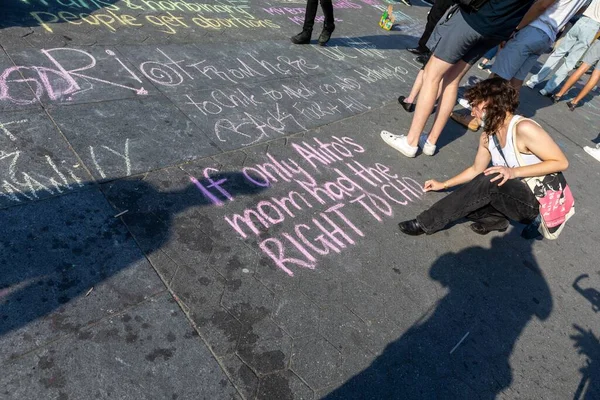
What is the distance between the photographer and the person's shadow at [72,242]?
185 cm

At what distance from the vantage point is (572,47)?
6641 millimetres

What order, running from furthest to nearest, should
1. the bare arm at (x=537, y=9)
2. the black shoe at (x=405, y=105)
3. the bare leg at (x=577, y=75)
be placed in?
the bare leg at (x=577, y=75)
the black shoe at (x=405, y=105)
the bare arm at (x=537, y=9)

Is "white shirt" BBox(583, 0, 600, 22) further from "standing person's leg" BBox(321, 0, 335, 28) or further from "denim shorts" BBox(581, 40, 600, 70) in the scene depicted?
"standing person's leg" BBox(321, 0, 335, 28)

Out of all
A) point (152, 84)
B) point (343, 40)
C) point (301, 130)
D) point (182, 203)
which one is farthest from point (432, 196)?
point (343, 40)

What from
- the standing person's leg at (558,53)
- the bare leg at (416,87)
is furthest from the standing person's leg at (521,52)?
the standing person's leg at (558,53)

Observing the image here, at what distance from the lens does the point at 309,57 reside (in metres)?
5.23

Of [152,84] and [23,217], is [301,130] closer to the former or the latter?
[152,84]

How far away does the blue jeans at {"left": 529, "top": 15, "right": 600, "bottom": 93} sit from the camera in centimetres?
630

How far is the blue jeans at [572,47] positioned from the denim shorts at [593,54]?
0.07 m

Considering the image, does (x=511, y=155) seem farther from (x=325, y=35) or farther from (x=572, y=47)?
(x=572, y=47)

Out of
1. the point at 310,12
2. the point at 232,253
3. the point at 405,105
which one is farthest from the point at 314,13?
the point at 232,253

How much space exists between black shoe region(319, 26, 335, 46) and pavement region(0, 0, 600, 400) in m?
1.63

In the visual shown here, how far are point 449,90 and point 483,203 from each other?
1.40 m

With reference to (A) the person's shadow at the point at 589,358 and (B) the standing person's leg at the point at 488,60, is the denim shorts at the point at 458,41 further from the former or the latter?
(B) the standing person's leg at the point at 488,60
